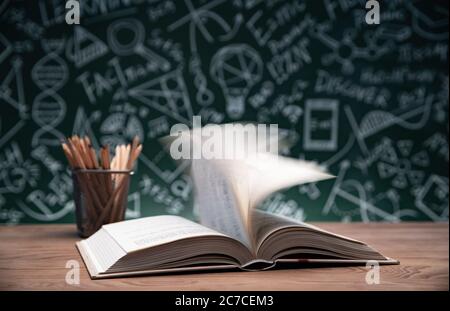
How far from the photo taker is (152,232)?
0.86 meters

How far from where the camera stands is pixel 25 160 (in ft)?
5.41

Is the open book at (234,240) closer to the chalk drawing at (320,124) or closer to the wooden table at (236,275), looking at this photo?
the wooden table at (236,275)

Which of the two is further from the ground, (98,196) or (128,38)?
(128,38)

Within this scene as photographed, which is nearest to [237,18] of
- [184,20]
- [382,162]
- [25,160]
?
[184,20]

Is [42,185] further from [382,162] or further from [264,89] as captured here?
[382,162]

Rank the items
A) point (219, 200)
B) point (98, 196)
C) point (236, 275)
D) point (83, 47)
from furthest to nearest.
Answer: point (83, 47) < point (98, 196) < point (219, 200) < point (236, 275)

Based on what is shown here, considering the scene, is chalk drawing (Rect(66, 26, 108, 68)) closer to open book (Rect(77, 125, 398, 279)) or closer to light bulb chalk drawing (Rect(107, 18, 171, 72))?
light bulb chalk drawing (Rect(107, 18, 171, 72))

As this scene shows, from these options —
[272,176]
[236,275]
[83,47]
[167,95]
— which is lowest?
[236,275]

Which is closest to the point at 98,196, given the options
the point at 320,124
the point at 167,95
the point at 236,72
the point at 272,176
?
the point at 272,176

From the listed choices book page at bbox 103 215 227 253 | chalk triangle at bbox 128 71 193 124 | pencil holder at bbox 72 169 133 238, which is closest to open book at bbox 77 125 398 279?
book page at bbox 103 215 227 253

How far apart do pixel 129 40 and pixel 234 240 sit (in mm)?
1066

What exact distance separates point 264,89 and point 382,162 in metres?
0.47

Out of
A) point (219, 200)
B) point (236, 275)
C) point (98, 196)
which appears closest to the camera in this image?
point (236, 275)

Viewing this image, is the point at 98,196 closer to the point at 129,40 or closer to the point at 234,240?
the point at 234,240
